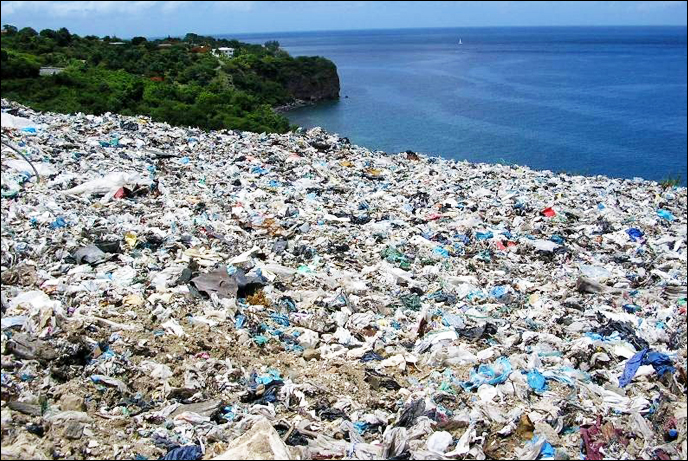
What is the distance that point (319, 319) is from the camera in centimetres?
538

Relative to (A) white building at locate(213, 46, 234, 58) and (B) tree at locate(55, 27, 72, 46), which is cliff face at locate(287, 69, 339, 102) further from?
(B) tree at locate(55, 27, 72, 46)

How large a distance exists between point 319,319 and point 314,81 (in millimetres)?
47970

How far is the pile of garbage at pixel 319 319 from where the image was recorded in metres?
3.72

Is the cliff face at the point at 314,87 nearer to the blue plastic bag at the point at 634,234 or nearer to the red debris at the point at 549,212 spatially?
the red debris at the point at 549,212

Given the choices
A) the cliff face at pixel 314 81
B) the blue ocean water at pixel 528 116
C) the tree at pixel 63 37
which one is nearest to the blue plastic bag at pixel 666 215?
the blue ocean water at pixel 528 116

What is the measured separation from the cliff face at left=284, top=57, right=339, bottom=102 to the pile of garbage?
42.2 m

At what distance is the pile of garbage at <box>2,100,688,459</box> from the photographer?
12.2 feet

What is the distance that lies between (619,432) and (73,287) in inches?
180

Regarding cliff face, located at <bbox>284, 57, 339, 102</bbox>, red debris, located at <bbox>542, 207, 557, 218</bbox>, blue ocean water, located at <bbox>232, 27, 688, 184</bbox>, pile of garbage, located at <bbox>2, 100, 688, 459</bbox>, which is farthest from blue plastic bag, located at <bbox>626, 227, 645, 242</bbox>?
cliff face, located at <bbox>284, 57, 339, 102</bbox>

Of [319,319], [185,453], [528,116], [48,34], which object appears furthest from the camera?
[528,116]

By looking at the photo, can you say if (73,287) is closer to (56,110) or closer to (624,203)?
(624,203)

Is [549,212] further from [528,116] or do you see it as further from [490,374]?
[528,116]

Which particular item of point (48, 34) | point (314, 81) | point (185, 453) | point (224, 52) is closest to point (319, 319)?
point (185, 453)

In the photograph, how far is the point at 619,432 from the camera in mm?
3867
